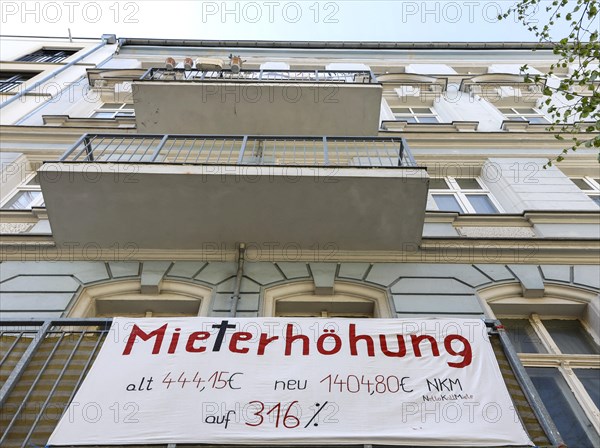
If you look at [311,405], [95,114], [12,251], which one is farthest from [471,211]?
[95,114]

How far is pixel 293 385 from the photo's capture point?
3.92 m

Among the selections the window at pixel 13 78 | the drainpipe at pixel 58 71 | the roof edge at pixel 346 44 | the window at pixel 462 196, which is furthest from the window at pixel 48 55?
the window at pixel 462 196

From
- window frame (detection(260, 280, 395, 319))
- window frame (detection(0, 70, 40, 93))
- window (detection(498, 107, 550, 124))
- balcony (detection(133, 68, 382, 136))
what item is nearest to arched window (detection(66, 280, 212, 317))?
window frame (detection(260, 280, 395, 319))

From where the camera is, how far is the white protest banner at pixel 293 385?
3.51 m

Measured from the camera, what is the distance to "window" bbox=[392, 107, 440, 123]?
42.3 feet

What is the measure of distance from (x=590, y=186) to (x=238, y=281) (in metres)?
8.15

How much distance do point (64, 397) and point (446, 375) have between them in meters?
3.64

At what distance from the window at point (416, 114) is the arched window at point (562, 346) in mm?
7377

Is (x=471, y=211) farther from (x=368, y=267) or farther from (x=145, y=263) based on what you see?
(x=145, y=263)

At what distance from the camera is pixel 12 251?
669cm

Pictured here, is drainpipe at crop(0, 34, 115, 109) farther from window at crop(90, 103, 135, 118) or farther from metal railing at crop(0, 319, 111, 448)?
metal railing at crop(0, 319, 111, 448)

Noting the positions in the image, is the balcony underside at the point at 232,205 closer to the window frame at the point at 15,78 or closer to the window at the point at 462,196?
the window at the point at 462,196

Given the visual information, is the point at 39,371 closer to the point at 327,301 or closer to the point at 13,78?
the point at 327,301

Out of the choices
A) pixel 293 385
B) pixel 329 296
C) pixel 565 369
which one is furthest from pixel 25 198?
pixel 565 369
